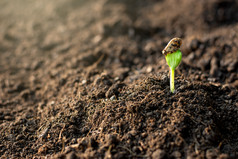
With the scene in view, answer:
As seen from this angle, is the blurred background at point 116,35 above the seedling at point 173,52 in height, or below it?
above

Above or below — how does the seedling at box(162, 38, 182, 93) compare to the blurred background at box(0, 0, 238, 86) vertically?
below

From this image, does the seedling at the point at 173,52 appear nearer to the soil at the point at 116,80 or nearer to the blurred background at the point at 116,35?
the soil at the point at 116,80

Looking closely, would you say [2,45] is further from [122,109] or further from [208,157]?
[208,157]

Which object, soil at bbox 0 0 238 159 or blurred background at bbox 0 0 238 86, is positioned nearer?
soil at bbox 0 0 238 159

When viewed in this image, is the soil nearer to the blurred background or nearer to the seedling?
the blurred background

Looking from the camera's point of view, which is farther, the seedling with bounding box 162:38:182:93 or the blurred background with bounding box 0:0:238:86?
the blurred background with bounding box 0:0:238:86

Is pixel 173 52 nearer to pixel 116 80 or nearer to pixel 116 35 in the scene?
pixel 116 80

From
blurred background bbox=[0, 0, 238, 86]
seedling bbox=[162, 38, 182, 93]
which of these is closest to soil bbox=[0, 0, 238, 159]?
blurred background bbox=[0, 0, 238, 86]

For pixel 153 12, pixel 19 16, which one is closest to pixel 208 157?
pixel 153 12

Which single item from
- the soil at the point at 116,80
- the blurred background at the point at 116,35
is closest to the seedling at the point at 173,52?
the soil at the point at 116,80
